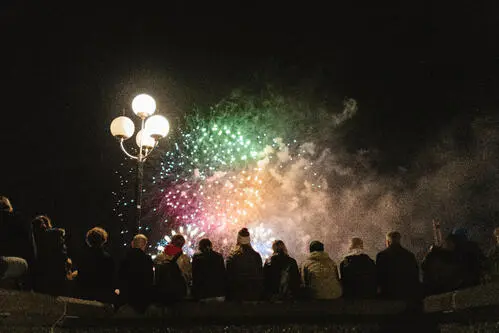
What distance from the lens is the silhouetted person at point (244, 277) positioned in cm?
784

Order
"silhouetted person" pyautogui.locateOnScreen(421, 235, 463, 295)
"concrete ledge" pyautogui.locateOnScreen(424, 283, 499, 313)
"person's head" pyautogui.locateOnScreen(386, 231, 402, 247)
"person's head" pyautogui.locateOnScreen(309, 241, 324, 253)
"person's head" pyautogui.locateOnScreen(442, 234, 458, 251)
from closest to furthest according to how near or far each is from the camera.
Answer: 1. "concrete ledge" pyautogui.locateOnScreen(424, 283, 499, 313)
2. "silhouetted person" pyautogui.locateOnScreen(421, 235, 463, 295)
3. "person's head" pyautogui.locateOnScreen(442, 234, 458, 251)
4. "person's head" pyautogui.locateOnScreen(386, 231, 402, 247)
5. "person's head" pyautogui.locateOnScreen(309, 241, 324, 253)

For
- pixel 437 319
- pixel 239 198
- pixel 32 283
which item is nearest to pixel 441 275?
pixel 437 319

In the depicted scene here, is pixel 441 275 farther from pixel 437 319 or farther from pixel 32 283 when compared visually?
pixel 32 283

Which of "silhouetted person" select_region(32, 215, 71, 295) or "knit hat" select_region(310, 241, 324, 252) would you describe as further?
"knit hat" select_region(310, 241, 324, 252)

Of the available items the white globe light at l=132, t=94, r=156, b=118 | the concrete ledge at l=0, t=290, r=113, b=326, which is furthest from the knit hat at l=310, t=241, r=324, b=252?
the white globe light at l=132, t=94, r=156, b=118

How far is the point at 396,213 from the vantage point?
35.3 meters

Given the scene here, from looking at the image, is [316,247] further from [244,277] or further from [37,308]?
[37,308]

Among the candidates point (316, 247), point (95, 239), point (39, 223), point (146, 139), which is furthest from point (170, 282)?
point (146, 139)

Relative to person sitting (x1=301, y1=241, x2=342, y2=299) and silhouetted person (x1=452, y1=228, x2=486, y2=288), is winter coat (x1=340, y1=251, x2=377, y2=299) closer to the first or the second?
person sitting (x1=301, y1=241, x2=342, y2=299)

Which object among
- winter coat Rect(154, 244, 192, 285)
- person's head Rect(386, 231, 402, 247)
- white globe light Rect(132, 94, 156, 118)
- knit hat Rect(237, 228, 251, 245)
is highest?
white globe light Rect(132, 94, 156, 118)

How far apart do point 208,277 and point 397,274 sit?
8.81 feet

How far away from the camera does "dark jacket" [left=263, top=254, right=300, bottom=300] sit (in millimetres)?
8047

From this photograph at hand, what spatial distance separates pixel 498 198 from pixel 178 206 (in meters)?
17.7

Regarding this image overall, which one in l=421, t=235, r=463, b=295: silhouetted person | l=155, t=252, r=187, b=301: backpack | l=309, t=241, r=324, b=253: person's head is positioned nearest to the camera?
l=155, t=252, r=187, b=301: backpack
